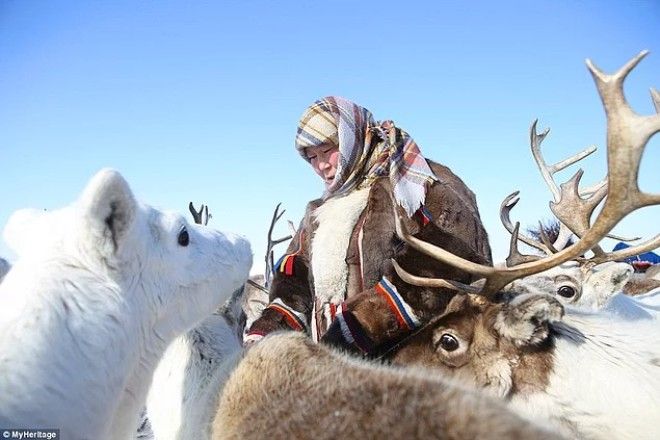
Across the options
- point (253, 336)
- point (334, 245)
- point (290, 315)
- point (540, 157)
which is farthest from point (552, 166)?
point (253, 336)

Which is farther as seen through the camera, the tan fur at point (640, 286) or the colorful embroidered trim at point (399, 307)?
the tan fur at point (640, 286)

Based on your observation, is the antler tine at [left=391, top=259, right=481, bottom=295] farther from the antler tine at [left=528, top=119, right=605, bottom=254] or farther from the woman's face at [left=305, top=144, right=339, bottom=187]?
the antler tine at [left=528, top=119, right=605, bottom=254]

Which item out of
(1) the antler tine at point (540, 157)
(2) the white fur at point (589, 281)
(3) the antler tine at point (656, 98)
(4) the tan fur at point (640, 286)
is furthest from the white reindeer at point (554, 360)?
(4) the tan fur at point (640, 286)

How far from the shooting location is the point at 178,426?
2443mm

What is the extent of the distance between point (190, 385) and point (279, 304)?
816 millimetres

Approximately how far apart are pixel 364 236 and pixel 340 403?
5.87 feet

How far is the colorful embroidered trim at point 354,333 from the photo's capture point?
9.14ft

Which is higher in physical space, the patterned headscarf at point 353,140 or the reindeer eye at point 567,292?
the patterned headscarf at point 353,140

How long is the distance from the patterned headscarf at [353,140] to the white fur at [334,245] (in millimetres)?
150

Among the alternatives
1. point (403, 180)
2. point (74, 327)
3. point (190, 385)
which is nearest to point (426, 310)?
point (403, 180)

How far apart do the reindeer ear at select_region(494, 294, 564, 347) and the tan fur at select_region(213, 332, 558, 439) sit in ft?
3.47

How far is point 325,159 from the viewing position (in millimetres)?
3771

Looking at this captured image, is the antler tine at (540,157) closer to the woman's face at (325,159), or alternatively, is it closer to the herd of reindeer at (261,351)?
the herd of reindeer at (261,351)

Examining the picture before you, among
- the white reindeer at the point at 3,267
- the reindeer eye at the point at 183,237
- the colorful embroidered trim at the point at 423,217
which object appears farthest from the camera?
the colorful embroidered trim at the point at 423,217
